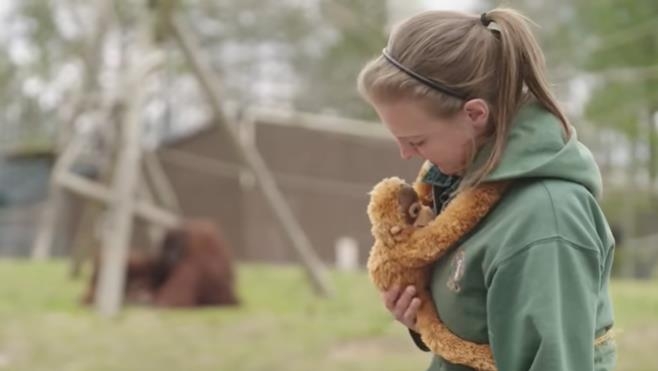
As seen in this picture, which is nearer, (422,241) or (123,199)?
(422,241)

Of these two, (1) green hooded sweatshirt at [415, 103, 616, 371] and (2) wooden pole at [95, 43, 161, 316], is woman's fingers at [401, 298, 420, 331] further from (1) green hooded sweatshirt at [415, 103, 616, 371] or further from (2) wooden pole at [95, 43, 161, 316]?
(2) wooden pole at [95, 43, 161, 316]

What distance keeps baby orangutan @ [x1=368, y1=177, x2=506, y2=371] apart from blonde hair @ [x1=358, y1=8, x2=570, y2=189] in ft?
0.10

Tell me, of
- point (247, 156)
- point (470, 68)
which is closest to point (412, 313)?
point (470, 68)

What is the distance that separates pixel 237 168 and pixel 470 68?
9056 mm

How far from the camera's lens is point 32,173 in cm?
1282

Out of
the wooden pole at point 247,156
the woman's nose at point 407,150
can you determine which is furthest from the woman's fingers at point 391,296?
the wooden pole at point 247,156

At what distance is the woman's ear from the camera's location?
1.13 m

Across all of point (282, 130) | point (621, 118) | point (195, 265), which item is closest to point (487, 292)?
point (195, 265)

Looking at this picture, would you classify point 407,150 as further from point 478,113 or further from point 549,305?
point 549,305

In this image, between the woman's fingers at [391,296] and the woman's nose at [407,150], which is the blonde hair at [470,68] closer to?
the woman's nose at [407,150]

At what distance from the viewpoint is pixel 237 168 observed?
10125mm

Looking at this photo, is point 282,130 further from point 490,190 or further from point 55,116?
point 490,190

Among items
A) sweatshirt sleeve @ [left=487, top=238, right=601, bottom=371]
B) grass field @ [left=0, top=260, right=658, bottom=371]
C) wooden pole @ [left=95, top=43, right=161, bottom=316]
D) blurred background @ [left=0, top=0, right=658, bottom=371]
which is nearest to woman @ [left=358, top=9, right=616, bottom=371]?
sweatshirt sleeve @ [left=487, top=238, right=601, bottom=371]

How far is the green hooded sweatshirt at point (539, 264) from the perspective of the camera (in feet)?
3.41
